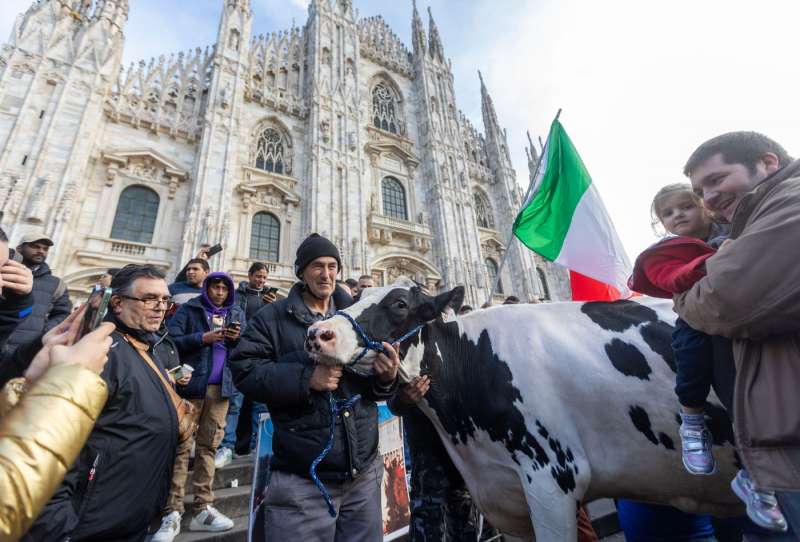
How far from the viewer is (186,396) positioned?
338cm

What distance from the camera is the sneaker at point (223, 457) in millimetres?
3850

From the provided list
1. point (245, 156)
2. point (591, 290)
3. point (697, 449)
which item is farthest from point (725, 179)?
point (245, 156)

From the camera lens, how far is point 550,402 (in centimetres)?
186

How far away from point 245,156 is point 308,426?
14295 millimetres

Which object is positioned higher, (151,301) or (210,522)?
(151,301)

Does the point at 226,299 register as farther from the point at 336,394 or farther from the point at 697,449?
the point at 697,449

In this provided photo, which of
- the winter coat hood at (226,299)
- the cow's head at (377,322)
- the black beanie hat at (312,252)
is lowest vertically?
the cow's head at (377,322)

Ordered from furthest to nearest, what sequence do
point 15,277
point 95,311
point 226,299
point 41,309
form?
point 226,299 < point 41,309 < point 15,277 < point 95,311

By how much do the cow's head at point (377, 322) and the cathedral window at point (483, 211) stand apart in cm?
1929

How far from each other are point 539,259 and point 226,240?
18335 mm

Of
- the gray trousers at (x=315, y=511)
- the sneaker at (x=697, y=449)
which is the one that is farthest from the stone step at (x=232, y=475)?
the sneaker at (x=697, y=449)

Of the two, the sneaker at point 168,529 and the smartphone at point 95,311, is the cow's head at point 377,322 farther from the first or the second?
the sneaker at point 168,529

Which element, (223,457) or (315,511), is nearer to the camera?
(315,511)

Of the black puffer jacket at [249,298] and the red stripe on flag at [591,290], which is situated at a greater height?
the black puffer jacket at [249,298]
